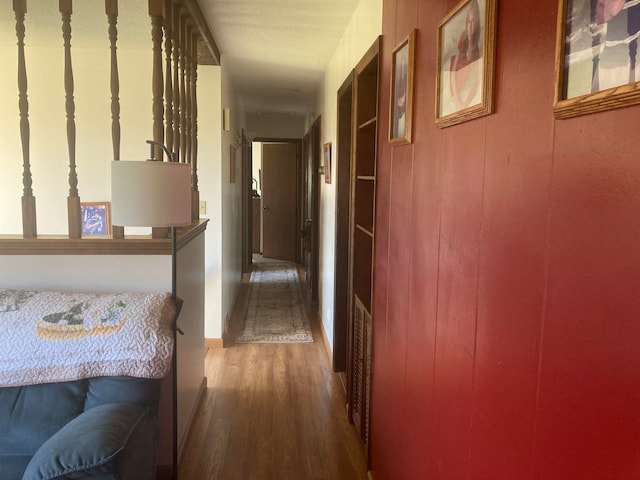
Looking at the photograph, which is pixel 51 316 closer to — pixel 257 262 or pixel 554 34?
pixel 554 34

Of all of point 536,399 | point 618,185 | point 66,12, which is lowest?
point 536,399

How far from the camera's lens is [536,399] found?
3.13 ft

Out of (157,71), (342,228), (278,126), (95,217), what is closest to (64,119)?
→ (95,217)

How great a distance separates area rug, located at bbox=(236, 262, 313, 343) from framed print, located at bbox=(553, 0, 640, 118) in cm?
391

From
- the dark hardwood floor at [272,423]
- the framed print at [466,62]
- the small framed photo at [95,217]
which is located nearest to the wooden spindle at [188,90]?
the small framed photo at [95,217]

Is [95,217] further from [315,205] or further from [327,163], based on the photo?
[315,205]

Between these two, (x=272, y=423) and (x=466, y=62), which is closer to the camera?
(x=466, y=62)

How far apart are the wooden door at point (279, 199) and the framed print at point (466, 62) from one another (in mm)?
6998

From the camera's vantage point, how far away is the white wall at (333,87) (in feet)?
8.55

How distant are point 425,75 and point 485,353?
912 millimetres

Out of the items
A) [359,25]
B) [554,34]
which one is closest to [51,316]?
[554,34]

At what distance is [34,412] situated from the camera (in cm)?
185

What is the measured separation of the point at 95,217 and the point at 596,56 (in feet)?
12.5

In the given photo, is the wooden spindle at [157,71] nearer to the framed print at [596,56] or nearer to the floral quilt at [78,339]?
the floral quilt at [78,339]
